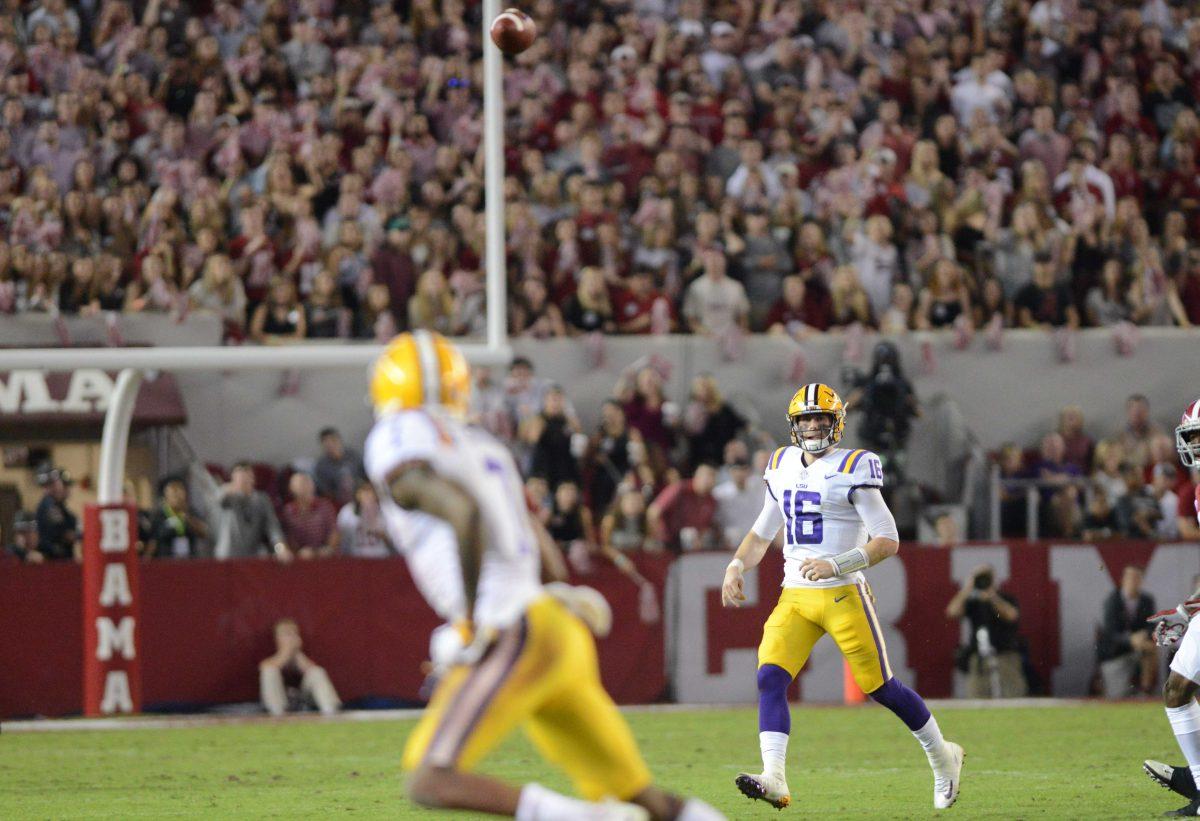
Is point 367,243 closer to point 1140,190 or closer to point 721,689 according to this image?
point 721,689

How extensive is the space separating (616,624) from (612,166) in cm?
442

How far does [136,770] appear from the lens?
9.52m

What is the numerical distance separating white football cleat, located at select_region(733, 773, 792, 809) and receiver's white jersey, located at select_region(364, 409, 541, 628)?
261 cm

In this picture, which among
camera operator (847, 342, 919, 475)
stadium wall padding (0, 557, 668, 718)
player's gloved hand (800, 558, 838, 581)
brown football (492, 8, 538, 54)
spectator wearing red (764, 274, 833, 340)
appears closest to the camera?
player's gloved hand (800, 558, 838, 581)

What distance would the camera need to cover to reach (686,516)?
13.4 m

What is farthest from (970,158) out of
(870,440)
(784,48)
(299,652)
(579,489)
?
(299,652)

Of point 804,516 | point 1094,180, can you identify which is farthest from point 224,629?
point 1094,180

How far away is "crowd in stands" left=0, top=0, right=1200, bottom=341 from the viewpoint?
1442 cm

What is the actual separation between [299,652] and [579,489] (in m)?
2.36

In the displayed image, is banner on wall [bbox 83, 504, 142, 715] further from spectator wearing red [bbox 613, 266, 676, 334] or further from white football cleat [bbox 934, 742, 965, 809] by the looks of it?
white football cleat [bbox 934, 742, 965, 809]

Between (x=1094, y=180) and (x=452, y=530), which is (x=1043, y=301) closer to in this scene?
(x=1094, y=180)

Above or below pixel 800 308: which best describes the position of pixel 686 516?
below

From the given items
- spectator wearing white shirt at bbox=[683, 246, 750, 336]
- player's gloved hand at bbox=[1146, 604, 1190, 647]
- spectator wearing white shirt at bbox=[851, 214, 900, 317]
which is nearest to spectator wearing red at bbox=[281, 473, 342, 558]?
spectator wearing white shirt at bbox=[683, 246, 750, 336]

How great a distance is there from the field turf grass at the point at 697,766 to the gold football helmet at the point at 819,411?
5.06 ft
